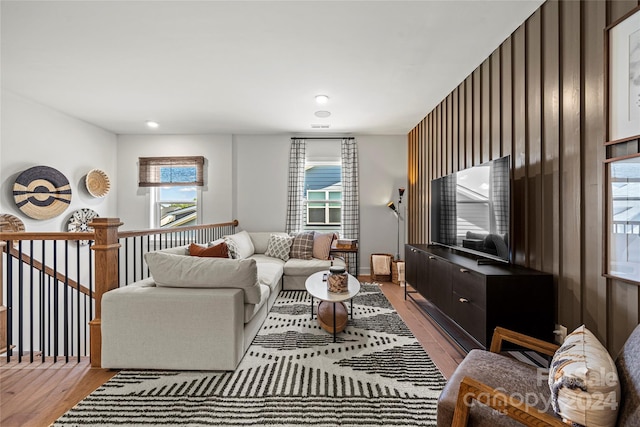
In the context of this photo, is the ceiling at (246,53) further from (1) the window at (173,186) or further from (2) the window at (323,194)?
(2) the window at (323,194)

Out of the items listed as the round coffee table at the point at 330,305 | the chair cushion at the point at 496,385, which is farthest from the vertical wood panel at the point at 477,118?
the chair cushion at the point at 496,385

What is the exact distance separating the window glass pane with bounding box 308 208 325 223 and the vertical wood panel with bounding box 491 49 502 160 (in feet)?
10.1

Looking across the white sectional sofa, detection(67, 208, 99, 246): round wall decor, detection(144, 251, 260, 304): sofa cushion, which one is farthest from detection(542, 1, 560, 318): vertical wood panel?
detection(67, 208, 99, 246): round wall decor

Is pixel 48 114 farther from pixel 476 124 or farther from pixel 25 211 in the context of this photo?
pixel 476 124

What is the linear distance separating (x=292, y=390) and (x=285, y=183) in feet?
12.1

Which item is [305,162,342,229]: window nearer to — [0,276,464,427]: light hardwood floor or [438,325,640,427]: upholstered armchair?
[0,276,464,427]: light hardwood floor

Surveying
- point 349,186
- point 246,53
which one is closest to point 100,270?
point 246,53

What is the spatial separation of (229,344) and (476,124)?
116 inches

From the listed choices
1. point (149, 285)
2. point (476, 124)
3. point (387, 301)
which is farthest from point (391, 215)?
point (149, 285)

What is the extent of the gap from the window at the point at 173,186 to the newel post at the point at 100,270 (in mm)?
3032

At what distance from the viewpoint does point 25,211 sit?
3.32m

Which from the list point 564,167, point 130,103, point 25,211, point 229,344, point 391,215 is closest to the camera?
point 564,167

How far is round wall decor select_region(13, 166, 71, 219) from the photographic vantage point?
329 centimetres

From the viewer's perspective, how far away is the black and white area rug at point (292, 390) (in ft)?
4.94
